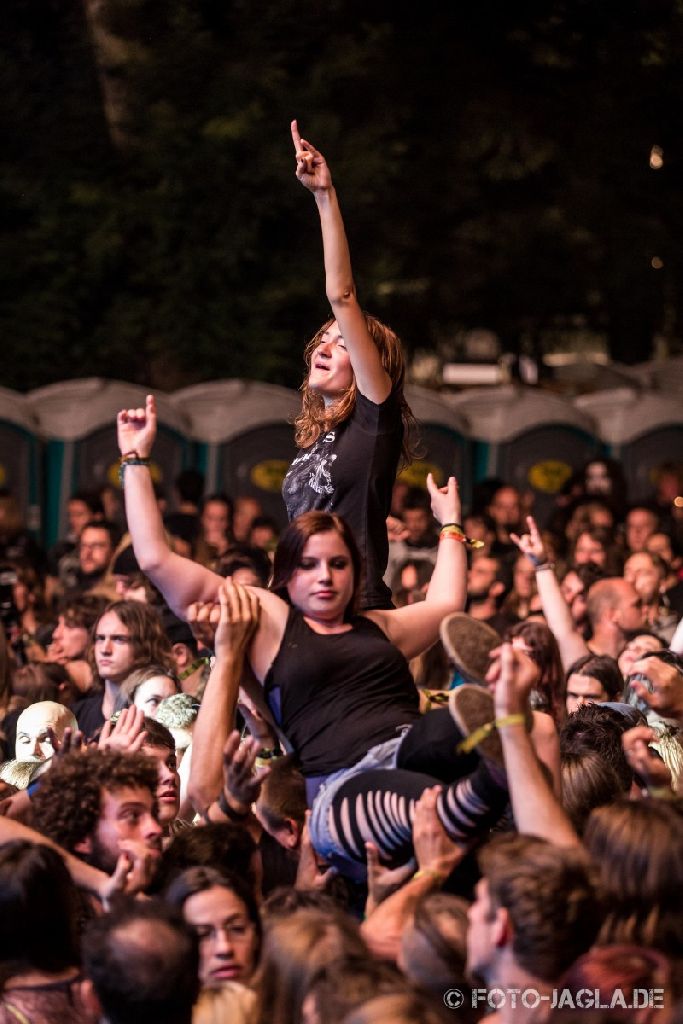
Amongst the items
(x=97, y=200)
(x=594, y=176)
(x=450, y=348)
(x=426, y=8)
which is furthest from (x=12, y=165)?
(x=450, y=348)

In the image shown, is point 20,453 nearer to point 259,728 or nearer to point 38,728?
point 38,728

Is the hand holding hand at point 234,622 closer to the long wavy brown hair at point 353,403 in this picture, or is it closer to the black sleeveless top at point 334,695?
the black sleeveless top at point 334,695

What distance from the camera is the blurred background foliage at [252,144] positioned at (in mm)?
16969

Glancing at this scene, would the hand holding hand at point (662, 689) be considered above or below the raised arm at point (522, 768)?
above

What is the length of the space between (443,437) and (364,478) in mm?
9945

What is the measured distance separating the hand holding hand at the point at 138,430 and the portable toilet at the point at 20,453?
9.23 m

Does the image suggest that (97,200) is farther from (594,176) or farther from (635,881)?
(635,881)

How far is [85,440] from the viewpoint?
15070 millimetres

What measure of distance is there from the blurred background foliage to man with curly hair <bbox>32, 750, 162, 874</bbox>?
A: 12.4 meters

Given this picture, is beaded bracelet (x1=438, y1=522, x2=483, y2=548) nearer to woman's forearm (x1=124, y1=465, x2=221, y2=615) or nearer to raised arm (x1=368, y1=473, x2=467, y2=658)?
raised arm (x1=368, y1=473, x2=467, y2=658)

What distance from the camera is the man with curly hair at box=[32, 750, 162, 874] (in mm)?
5020

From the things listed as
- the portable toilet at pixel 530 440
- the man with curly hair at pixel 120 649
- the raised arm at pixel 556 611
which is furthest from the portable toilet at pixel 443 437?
the raised arm at pixel 556 611

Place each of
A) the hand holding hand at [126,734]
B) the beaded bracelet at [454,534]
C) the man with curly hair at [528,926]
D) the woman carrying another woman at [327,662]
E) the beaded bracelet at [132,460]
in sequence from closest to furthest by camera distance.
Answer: the man with curly hair at [528,926] < the woman carrying another woman at [327,662] < the hand holding hand at [126,734] < the beaded bracelet at [132,460] < the beaded bracelet at [454,534]

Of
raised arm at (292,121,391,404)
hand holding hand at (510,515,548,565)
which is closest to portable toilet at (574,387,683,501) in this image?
hand holding hand at (510,515,548,565)
